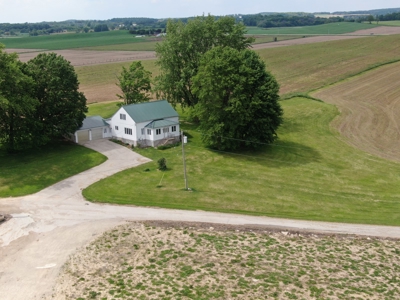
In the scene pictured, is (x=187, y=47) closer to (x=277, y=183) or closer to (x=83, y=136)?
(x=83, y=136)

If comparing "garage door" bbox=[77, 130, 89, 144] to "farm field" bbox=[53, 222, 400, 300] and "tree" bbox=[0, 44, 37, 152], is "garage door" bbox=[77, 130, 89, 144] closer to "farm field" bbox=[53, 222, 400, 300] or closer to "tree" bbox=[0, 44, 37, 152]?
"tree" bbox=[0, 44, 37, 152]

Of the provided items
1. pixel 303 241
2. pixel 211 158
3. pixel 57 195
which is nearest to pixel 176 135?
pixel 211 158

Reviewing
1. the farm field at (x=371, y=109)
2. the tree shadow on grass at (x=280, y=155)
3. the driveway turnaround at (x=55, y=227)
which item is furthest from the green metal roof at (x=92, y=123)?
the farm field at (x=371, y=109)

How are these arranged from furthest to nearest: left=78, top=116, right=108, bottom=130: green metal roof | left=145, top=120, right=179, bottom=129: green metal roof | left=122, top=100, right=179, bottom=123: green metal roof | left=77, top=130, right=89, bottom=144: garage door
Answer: left=78, top=116, right=108, bottom=130: green metal roof
left=77, top=130, right=89, bottom=144: garage door
left=122, top=100, right=179, bottom=123: green metal roof
left=145, top=120, right=179, bottom=129: green metal roof

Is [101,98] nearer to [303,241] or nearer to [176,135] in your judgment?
[176,135]

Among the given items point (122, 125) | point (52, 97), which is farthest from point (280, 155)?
point (52, 97)

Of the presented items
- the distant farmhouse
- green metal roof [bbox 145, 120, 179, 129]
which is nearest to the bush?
the distant farmhouse

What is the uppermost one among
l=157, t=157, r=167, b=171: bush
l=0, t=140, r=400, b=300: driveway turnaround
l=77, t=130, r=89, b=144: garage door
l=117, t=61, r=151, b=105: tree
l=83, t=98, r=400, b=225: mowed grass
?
l=117, t=61, r=151, b=105: tree

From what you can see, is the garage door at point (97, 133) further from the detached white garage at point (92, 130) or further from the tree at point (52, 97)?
the tree at point (52, 97)

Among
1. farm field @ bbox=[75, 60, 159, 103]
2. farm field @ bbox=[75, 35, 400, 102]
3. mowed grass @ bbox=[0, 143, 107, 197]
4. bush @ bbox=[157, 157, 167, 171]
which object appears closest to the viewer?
mowed grass @ bbox=[0, 143, 107, 197]
